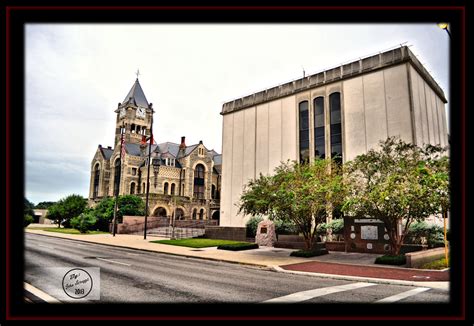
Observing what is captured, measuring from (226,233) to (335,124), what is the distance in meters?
15.4

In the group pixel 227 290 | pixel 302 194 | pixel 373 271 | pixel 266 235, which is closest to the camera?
pixel 227 290

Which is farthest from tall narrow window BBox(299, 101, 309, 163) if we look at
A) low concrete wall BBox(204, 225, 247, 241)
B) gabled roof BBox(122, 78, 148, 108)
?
gabled roof BBox(122, 78, 148, 108)

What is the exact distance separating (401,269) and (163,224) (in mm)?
37723

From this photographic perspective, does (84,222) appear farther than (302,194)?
Yes

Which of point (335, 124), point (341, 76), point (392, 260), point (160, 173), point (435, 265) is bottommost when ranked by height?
point (392, 260)

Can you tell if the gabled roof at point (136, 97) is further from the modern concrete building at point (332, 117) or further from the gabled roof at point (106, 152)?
the modern concrete building at point (332, 117)

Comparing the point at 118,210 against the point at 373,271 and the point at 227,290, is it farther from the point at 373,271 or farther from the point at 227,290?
the point at 227,290

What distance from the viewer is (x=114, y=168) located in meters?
65.0

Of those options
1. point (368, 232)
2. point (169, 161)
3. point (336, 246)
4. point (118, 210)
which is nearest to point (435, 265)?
point (368, 232)

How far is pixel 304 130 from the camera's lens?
34625mm

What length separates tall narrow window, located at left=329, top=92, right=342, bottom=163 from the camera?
31734 mm

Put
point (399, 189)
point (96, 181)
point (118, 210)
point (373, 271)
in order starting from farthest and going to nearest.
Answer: point (96, 181)
point (118, 210)
point (399, 189)
point (373, 271)

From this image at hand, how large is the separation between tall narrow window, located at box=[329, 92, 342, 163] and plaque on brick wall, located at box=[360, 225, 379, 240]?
10.2 metres
